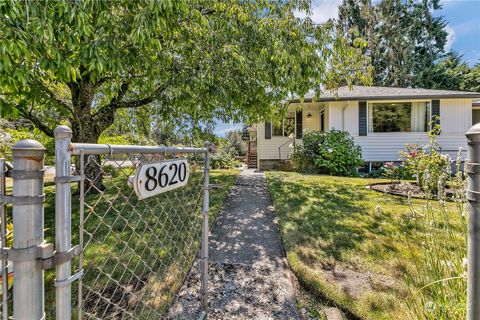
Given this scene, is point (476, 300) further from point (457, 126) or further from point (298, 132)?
point (457, 126)

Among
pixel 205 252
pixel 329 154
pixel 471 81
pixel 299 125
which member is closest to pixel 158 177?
pixel 205 252

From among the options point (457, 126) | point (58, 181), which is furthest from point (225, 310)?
point (457, 126)

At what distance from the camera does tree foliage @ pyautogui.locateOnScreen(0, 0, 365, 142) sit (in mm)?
2699

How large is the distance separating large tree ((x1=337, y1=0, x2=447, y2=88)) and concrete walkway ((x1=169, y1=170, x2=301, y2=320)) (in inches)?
Result: 890

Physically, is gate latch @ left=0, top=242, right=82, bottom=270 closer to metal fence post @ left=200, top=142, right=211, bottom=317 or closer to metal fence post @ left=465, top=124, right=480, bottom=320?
metal fence post @ left=200, top=142, right=211, bottom=317

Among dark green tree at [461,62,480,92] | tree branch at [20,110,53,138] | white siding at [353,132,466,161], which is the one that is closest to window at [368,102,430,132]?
white siding at [353,132,466,161]

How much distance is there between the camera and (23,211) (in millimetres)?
741

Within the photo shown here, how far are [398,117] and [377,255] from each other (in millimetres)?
10677

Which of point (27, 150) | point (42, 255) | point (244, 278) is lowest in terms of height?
point (244, 278)

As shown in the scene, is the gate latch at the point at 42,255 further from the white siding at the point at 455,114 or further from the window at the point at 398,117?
the white siding at the point at 455,114

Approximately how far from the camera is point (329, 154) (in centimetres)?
980

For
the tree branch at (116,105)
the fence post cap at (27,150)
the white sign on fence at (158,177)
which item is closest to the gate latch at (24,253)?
the fence post cap at (27,150)

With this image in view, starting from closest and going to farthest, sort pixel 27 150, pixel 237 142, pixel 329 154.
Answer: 1. pixel 27 150
2. pixel 329 154
3. pixel 237 142

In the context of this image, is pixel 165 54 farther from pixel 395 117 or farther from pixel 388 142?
pixel 395 117
